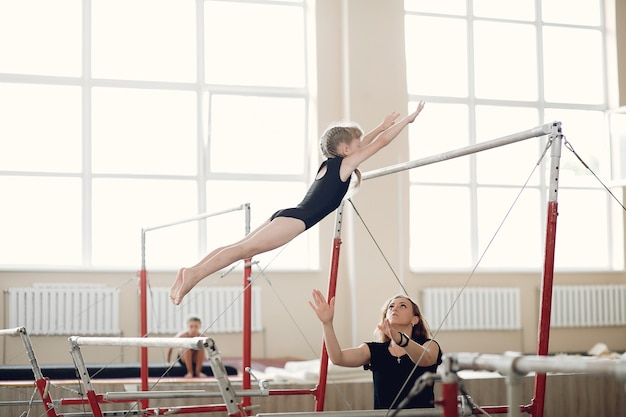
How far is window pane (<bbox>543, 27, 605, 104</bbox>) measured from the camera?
10.9 m

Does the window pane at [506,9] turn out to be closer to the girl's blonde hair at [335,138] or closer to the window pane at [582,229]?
the window pane at [582,229]

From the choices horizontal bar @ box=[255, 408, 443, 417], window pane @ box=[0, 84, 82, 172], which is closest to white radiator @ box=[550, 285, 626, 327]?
window pane @ box=[0, 84, 82, 172]

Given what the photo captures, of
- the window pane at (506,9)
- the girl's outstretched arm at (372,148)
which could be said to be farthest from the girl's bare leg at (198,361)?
the window pane at (506,9)

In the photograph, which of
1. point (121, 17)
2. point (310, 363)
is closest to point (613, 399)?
point (310, 363)

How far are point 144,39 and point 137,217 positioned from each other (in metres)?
1.86

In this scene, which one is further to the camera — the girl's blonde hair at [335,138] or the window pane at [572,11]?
the window pane at [572,11]

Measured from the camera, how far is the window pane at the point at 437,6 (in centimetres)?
1035

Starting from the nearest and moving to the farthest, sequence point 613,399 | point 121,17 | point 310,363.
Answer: point 613,399 < point 310,363 < point 121,17

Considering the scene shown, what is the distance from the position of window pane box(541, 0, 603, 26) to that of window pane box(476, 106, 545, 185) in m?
1.21

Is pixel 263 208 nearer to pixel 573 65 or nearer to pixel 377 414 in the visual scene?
pixel 573 65

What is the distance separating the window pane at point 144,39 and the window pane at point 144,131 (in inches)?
8.2

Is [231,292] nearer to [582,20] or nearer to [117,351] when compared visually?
[117,351]

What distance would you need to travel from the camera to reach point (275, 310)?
9.55 metres

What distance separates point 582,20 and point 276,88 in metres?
3.99
